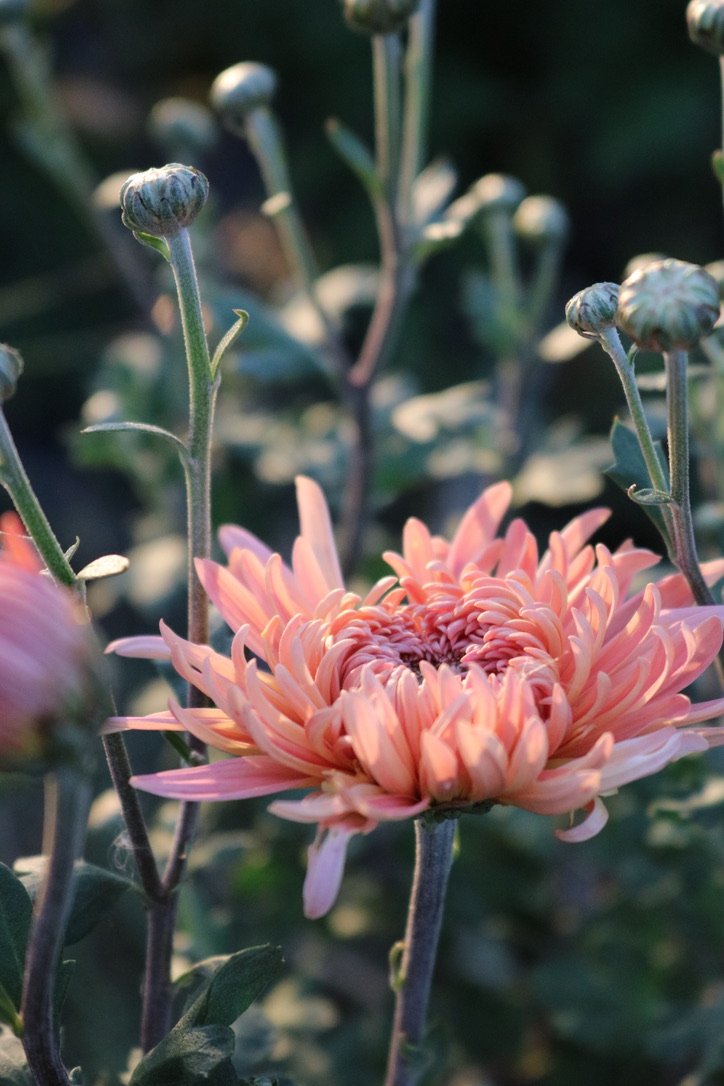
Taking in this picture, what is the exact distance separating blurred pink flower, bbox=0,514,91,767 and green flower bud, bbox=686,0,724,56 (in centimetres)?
49

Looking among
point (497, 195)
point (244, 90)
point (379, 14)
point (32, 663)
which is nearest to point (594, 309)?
point (32, 663)

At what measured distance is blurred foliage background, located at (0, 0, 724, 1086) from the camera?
3.43ft

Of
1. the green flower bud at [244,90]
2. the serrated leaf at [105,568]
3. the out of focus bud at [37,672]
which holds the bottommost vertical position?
the serrated leaf at [105,568]

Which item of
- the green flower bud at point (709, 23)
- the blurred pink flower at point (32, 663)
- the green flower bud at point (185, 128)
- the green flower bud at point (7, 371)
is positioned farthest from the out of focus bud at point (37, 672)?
the green flower bud at point (185, 128)

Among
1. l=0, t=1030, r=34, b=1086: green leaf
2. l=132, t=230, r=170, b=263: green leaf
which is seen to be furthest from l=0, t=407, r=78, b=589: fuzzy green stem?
l=0, t=1030, r=34, b=1086: green leaf

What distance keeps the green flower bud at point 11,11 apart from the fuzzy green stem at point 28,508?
2.58ft

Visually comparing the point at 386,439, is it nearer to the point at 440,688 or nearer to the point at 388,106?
the point at 388,106

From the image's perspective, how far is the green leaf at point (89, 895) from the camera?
0.56 metres

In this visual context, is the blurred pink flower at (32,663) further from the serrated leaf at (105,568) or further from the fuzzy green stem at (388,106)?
the fuzzy green stem at (388,106)

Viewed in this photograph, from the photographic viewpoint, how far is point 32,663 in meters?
0.40

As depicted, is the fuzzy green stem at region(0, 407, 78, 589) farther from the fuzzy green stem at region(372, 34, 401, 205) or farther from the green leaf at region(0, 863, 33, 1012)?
the fuzzy green stem at region(372, 34, 401, 205)

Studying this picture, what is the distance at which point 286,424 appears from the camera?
131 cm

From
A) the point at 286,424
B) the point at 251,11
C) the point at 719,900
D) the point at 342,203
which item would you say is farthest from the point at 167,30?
the point at 719,900

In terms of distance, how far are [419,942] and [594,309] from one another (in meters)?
0.29
